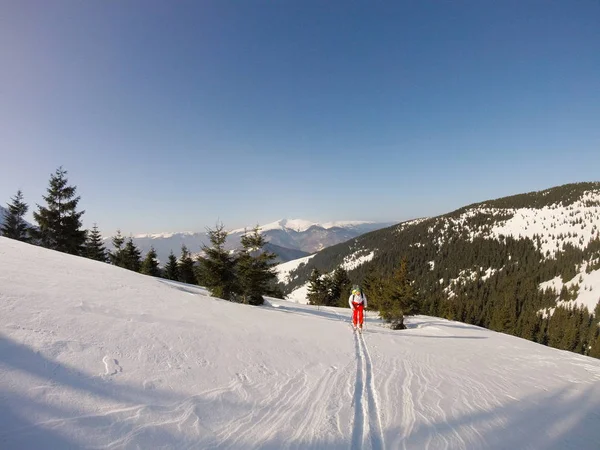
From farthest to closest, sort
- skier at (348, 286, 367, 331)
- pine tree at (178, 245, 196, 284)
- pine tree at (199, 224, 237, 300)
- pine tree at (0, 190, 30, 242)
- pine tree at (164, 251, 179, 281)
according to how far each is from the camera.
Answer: pine tree at (178, 245, 196, 284) < pine tree at (164, 251, 179, 281) < pine tree at (0, 190, 30, 242) < pine tree at (199, 224, 237, 300) < skier at (348, 286, 367, 331)

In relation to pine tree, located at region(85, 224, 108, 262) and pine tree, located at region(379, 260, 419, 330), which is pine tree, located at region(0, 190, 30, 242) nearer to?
pine tree, located at region(85, 224, 108, 262)

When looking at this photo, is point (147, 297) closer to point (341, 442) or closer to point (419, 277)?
point (341, 442)

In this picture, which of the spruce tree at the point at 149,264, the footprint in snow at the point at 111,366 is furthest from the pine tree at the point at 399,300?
the spruce tree at the point at 149,264

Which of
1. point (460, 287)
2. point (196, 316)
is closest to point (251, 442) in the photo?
point (196, 316)

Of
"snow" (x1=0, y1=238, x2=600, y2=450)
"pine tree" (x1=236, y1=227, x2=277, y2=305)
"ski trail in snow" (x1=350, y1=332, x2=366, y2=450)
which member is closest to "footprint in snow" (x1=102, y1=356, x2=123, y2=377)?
"snow" (x1=0, y1=238, x2=600, y2=450)

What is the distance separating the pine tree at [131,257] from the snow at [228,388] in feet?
116

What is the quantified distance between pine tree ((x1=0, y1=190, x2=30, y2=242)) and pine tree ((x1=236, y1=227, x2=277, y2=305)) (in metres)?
29.5

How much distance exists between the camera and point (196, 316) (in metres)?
8.70

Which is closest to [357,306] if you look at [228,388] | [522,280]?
[228,388]

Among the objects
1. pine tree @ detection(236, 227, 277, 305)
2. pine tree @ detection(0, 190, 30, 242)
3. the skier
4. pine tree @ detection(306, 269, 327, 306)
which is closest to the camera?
the skier

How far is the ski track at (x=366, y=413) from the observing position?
12.4 ft

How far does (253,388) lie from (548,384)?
7819 mm

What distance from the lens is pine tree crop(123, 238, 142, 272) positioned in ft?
129

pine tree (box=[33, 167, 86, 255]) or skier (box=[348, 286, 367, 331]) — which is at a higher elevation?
pine tree (box=[33, 167, 86, 255])
